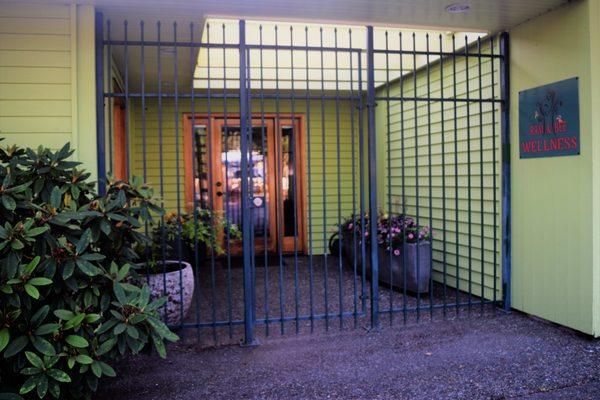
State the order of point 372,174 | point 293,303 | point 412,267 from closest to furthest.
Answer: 1. point 372,174
2. point 293,303
3. point 412,267

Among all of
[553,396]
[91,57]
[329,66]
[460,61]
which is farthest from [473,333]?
[329,66]

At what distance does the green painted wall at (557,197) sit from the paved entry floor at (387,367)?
0.92ft

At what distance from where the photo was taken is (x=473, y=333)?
402cm

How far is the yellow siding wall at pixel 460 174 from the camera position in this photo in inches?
183

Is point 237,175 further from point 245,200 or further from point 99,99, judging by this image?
point 99,99

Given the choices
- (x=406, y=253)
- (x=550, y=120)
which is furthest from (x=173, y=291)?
(x=550, y=120)

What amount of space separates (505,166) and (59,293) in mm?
3629

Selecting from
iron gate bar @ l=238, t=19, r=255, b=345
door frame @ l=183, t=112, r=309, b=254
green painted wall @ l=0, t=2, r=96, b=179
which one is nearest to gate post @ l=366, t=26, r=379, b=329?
iron gate bar @ l=238, t=19, r=255, b=345

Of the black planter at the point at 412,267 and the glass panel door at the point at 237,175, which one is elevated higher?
the glass panel door at the point at 237,175

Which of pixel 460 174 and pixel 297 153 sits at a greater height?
pixel 297 153

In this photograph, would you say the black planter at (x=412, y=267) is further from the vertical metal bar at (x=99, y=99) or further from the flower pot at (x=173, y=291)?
the vertical metal bar at (x=99, y=99)

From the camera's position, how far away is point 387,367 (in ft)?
11.1

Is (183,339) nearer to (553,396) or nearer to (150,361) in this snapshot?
(150,361)

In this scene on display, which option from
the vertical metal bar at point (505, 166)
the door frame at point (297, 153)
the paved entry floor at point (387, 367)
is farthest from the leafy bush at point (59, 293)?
the door frame at point (297, 153)
